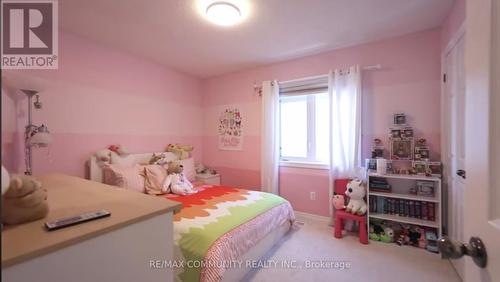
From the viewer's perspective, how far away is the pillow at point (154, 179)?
102 inches

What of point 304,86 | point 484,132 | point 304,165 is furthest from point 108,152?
point 484,132

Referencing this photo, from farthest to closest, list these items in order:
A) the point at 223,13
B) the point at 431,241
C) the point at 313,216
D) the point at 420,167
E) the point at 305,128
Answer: the point at 305,128 < the point at 313,216 < the point at 420,167 < the point at 431,241 < the point at 223,13

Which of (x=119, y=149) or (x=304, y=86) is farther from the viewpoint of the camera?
(x=304, y=86)

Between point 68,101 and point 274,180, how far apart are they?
2756 millimetres

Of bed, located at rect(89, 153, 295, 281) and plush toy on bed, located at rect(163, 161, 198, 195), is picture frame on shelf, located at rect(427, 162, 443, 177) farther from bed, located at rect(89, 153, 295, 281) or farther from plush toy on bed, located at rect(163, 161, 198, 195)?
plush toy on bed, located at rect(163, 161, 198, 195)

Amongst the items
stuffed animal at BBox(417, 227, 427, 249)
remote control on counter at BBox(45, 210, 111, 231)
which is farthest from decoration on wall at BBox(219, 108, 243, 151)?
remote control on counter at BBox(45, 210, 111, 231)

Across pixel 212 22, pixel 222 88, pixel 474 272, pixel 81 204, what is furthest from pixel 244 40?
pixel 474 272

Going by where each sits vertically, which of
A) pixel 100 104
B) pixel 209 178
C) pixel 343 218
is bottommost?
pixel 343 218

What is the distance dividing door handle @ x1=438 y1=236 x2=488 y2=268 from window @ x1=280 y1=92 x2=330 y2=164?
2.45 meters

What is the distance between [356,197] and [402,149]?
0.75m

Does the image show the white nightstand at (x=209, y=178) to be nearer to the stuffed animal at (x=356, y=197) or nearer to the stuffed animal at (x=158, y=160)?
the stuffed animal at (x=158, y=160)

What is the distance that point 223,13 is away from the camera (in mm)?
1921

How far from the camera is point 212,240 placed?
153 cm

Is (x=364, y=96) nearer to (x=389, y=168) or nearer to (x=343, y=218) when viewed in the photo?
(x=389, y=168)
